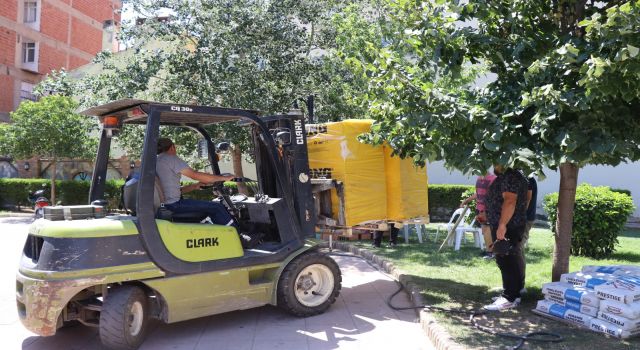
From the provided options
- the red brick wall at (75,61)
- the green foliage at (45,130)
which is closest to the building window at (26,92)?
the red brick wall at (75,61)

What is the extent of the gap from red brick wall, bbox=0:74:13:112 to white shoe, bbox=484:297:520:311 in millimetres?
32772

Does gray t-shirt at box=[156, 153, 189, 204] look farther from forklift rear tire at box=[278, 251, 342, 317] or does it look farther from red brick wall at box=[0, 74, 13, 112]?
red brick wall at box=[0, 74, 13, 112]

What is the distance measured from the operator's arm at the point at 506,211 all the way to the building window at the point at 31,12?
115ft

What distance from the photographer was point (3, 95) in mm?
31109

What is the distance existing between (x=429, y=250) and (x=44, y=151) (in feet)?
52.2

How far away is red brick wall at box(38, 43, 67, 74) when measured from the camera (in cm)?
3347

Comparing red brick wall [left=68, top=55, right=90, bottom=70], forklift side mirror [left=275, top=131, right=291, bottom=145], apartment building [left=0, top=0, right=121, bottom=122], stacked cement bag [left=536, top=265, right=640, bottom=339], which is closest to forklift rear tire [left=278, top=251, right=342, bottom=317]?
forklift side mirror [left=275, top=131, right=291, bottom=145]

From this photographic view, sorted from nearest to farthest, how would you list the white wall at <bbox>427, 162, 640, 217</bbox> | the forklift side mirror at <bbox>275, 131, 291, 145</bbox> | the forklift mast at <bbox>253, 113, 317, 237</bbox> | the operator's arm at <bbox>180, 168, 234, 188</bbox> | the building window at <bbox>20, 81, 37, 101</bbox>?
1. the operator's arm at <bbox>180, 168, 234, 188</bbox>
2. the forklift side mirror at <bbox>275, 131, 291, 145</bbox>
3. the forklift mast at <bbox>253, 113, 317, 237</bbox>
4. the white wall at <bbox>427, 162, 640, 217</bbox>
5. the building window at <bbox>20, 81, 37, 101</bbox>

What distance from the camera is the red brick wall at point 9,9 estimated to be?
3008 centimetres

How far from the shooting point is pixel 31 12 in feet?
108

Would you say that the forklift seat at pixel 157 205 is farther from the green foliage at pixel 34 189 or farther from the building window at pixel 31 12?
the building window at pixel 31 12

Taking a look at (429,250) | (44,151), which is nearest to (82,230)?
(429,250)

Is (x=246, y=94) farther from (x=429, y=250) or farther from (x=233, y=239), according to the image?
(x=233, y=239)

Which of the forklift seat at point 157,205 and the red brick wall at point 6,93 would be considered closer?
the forklift seat at point 157,205
